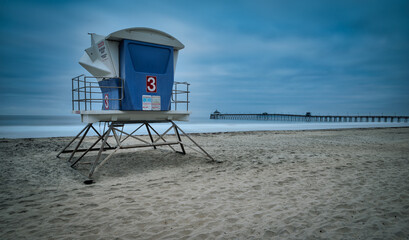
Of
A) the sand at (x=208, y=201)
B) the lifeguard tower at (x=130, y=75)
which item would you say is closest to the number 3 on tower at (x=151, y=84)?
the lifeguard tower at (x=130, y=75)

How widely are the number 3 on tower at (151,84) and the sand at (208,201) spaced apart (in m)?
2.47

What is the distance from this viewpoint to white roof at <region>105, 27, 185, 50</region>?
21.0ft

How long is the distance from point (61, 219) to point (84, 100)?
377 cm

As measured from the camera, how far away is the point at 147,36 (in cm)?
679

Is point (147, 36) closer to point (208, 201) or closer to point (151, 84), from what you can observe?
point (151, 84)

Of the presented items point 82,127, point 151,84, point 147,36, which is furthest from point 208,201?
point 82,127

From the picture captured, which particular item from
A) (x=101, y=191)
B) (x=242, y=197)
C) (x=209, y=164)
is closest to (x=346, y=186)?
(x=242, y=197)

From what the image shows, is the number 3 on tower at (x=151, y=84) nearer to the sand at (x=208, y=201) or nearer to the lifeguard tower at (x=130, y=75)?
the lifeguard tower at (x=130, y=75)

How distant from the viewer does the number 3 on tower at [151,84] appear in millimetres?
6797

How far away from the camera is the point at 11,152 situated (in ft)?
31.7

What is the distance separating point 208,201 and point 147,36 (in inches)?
196

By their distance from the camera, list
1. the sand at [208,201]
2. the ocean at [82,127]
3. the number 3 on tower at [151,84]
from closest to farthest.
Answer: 1. the sand at [208,201]
2. the number 3 on tower at [151,84]
3. the ocean at [82,127]

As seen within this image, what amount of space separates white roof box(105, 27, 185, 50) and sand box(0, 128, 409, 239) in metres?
3.90

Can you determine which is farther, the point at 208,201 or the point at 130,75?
the point at 130,75
